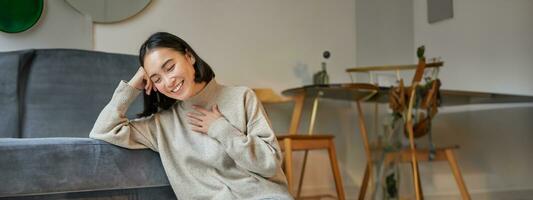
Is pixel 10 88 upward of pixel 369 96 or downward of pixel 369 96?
upward

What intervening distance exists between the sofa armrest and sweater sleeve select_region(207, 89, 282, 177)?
0.20m

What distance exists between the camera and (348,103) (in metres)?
3.15

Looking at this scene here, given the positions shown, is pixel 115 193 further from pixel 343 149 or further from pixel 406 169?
pixel 343 149

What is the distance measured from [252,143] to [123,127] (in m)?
0.35

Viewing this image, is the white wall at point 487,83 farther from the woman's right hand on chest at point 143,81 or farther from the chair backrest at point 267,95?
the woman's right hand on chest at point 143,81

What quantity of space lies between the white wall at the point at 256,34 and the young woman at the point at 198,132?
1.12 metres

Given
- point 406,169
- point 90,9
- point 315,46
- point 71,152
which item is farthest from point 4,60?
point 406,169

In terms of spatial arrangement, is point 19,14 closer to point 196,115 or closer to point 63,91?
point 63,91

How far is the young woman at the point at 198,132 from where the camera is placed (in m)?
1.24

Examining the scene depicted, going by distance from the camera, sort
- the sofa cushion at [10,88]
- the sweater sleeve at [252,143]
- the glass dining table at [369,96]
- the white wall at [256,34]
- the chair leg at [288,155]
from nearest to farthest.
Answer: the sweater sleeve at [252,143] → the sofa cushion at [10,88] → the chair leg at [288,155] → the glass dining table at [369,96] → the white wall at [256,34]

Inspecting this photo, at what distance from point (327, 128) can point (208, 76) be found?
182cm

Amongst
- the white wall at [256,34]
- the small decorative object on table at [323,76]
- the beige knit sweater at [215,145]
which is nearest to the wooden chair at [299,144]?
the white wall at [256,34]

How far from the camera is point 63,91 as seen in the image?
6.24ft

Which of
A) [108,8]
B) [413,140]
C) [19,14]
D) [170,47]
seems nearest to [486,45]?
[413,140]
